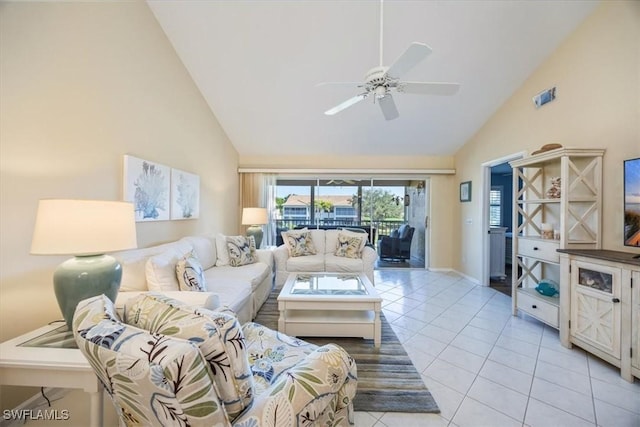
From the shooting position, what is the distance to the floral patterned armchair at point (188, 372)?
0.74m

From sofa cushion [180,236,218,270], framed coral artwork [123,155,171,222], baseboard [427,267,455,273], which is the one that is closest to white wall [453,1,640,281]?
baseboard [427,267,455,273]

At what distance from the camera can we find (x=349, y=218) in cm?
602

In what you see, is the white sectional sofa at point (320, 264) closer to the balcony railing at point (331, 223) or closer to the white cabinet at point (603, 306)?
the balcony railing at point (331, 223)

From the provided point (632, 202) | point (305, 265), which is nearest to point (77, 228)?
point (305, 265)

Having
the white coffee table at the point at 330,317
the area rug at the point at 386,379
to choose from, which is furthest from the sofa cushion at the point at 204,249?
the area rug at the point at 386,379

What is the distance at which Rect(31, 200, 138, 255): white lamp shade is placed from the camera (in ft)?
4.52

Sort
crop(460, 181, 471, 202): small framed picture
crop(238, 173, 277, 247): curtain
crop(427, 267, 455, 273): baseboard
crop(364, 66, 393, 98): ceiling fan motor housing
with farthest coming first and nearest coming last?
crop(238, 173, 277, 247): curtain, crop(427, 267, 455, 273): baseboard, crop(460, 181, 471, 202): small framed picture, crop(364, 66, 393, 98): ceiling fan motor housing

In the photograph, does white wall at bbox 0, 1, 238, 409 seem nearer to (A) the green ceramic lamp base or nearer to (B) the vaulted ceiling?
(A) the green ceramic lamp base

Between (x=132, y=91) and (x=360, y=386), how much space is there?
3.17m

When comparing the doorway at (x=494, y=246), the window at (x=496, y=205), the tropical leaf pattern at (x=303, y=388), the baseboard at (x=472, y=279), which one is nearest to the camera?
the tropical leaf pattern at (x=303, y=388)

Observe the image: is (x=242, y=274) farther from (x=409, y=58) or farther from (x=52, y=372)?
(x=409, y=58)

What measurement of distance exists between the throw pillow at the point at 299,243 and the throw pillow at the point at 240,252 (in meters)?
0.72

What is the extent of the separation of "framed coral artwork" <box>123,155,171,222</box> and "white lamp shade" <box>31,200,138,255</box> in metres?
0.91

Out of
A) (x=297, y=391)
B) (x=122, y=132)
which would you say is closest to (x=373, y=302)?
(x=297, y=391)
